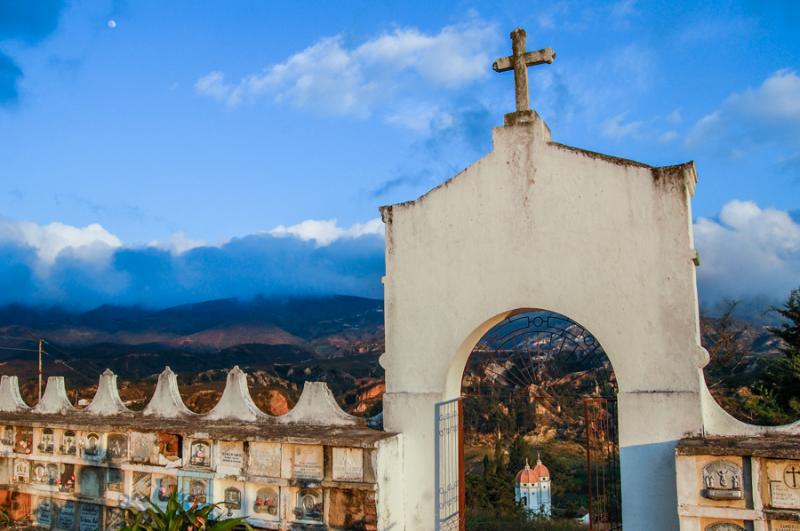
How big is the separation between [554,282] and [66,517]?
7.66 meters

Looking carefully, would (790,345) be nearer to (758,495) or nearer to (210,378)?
(758,495)

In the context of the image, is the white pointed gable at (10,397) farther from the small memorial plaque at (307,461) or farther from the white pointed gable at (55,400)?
the small memorial plaque at (307,461)

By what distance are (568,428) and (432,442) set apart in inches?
584

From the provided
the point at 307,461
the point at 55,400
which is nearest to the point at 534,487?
the point at 307,461

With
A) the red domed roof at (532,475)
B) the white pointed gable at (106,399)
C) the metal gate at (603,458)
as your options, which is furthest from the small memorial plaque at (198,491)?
the red domed roof at (532,475)

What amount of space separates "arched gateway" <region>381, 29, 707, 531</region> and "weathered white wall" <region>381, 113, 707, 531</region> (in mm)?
12

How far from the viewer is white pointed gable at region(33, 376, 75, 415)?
10.7 meters

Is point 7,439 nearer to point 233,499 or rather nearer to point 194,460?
point 194,460

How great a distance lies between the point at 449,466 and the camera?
319 inches

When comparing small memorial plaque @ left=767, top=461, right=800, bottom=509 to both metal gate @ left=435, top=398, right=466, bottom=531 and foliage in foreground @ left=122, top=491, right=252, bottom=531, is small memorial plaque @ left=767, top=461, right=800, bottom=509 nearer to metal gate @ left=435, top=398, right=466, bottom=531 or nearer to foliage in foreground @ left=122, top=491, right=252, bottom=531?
metal gate @ left=435, top=398, right=466, bottom=531

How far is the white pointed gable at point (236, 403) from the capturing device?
898 cm

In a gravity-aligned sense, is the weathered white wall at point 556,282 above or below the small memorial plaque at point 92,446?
above

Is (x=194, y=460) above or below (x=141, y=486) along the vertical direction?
above

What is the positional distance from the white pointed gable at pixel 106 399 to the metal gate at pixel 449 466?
16.2 feet
